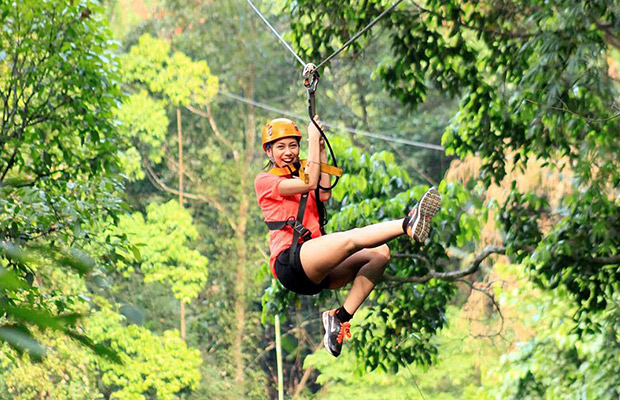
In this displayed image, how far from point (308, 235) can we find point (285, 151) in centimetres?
28

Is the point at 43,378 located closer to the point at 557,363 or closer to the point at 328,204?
the point at 328,204

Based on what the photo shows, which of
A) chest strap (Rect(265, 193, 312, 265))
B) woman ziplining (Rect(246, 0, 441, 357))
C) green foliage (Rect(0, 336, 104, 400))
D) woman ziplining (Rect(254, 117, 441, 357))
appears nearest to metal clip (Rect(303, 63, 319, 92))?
woman ziplining (Rect(246, 0, 441, 357))

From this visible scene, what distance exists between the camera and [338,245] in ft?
9.71

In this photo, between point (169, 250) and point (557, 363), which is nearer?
point (557, 363)

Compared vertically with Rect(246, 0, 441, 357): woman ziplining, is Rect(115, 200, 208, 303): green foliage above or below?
above

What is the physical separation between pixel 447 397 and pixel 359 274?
14.1 metres

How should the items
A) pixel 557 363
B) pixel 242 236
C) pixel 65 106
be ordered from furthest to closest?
pixel 242 236 → pixel 557 363 → pixel 65 106

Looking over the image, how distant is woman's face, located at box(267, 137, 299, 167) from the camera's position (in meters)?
3.25

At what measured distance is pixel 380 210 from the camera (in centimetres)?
591

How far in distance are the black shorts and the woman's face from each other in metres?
0.30

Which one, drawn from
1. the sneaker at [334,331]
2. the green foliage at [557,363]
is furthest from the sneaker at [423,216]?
the green foliage at [557,363]

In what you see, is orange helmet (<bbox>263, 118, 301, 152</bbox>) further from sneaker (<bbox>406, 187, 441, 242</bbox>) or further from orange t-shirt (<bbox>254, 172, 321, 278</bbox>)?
sneaker (<bbox>406, 187, 441, 242</bbox>)

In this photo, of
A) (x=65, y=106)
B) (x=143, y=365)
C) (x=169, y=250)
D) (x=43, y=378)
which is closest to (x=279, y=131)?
(x=65, y=106)

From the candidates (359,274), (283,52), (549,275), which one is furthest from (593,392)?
(283,52)
